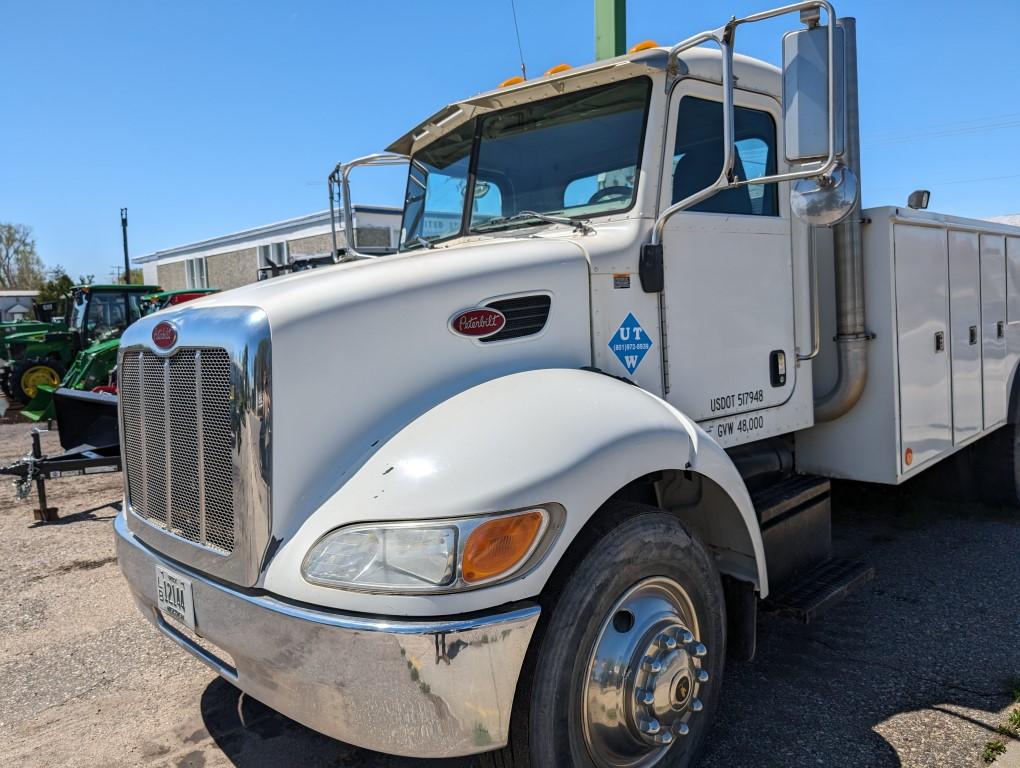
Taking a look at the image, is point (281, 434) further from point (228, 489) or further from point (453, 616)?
point (453, 616)

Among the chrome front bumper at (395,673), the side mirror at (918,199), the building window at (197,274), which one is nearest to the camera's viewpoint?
the chrome front bumper at (395,673)

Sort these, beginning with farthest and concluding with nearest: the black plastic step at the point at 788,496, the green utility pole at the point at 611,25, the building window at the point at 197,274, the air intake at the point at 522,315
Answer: the building window at the point at 197,274 → the green utility pole at the point at 611,25 → the black plastic step at the point at 788,496 → the air intake at the point at 522,315

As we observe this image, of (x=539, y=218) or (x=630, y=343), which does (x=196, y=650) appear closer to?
(x=630, y=343)

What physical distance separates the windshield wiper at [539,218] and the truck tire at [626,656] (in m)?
1.18

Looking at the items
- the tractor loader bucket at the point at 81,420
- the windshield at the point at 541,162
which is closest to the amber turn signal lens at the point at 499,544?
the windshield at the point at 541,162

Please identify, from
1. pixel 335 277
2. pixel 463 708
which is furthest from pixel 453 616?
pixel 335 277

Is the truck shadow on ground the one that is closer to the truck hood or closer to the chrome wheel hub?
the chrome wheel hub

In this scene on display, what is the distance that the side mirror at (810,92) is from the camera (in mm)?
2676

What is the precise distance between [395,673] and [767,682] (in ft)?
7.42

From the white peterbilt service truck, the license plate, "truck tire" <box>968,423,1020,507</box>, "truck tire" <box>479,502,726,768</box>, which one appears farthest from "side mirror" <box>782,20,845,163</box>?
"truck tire" <box>968,423,1020,507</box>

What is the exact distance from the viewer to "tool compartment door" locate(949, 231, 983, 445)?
4945 millimetres

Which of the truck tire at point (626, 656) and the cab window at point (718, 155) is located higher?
the cab window at point (718, 155)

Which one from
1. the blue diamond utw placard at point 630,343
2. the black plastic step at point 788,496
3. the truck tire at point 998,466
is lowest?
the truck tire at point 998,466

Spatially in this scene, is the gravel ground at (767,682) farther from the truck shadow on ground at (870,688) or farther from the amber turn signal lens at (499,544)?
the amber turn signal lens at (499,544)
